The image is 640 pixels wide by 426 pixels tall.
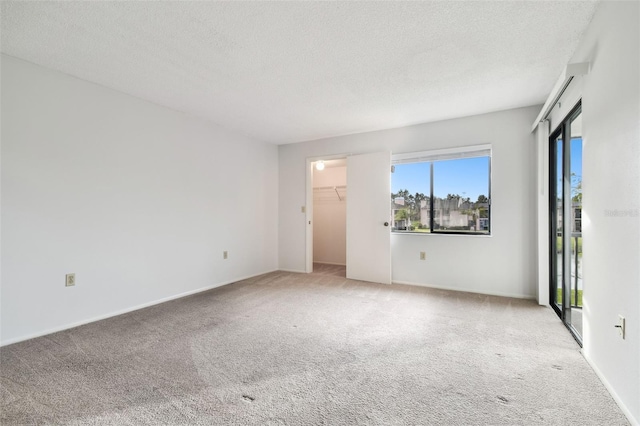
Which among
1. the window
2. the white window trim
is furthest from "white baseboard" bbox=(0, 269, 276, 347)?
the white window trim

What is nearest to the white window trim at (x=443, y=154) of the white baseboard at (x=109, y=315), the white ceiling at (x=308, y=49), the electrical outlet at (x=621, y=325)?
the white ceiling at (x=308, y=49)

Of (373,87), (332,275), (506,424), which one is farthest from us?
(332,275)

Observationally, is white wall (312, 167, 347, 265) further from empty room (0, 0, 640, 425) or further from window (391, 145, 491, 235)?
window (391, 145, 491, 235)

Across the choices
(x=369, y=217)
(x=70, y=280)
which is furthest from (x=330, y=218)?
(x=70, y=280)

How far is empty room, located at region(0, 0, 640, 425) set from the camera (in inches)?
63.4

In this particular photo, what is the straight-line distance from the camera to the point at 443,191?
13.5ft

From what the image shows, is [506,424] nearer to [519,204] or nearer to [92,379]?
[92,379]

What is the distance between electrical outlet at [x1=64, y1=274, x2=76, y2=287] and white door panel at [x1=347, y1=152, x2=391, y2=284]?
335 cm

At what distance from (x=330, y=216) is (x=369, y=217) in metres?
2.08

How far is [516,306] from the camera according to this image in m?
3.22

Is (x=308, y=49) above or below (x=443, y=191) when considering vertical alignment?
above

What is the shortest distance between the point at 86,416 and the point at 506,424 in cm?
209

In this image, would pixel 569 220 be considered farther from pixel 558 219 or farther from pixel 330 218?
pixel 330 218

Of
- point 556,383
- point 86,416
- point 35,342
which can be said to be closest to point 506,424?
point 556,383
